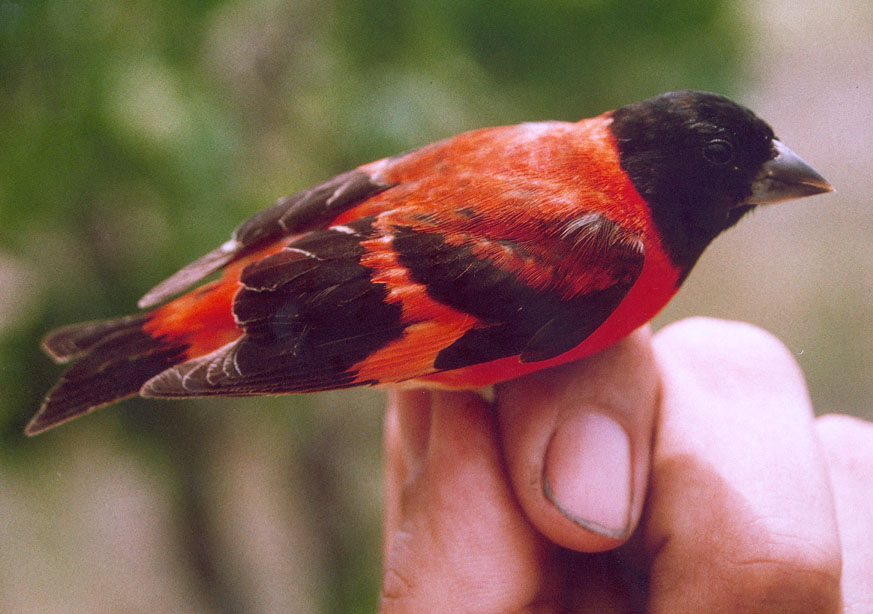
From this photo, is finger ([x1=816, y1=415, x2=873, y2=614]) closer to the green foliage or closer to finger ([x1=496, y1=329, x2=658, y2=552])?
finger ([x1=496, y1=329, x2=658, y2=552])

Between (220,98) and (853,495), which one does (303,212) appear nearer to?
(220,98)

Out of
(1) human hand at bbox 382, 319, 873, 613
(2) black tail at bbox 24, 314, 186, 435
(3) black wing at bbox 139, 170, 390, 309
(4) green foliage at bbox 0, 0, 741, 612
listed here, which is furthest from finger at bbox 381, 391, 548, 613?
(4) green foliage at bbox 0, 0, 741, 612

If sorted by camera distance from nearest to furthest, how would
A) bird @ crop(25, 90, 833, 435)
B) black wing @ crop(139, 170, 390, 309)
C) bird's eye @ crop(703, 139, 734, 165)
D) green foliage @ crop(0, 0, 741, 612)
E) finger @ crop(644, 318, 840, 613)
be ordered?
1. finger @ crop(644, 318, 840, 613)
2. bird @ crop(25, 90, 833, 435)
3. bird's eye @ crop(703, 139, 734, 165)
4. black wing @ crop(139, 170, 390, 309)
5. green foliage @ crop(0, 0, 741, 612)

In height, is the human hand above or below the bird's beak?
below

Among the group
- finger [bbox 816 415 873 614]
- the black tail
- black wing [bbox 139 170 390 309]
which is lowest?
finger [bbox 816 415 873 614]

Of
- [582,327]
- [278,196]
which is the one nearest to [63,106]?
[278,196]

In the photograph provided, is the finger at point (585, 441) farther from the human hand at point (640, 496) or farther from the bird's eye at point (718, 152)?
the bird's eye at point (718, 152)

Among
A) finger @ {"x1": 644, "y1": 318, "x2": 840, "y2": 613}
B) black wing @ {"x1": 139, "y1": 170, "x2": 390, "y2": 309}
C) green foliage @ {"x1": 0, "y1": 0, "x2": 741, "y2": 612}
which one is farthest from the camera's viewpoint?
green foliage @ {"x1": 0, "y1": 0, "x2": 741, "y2": 612}
